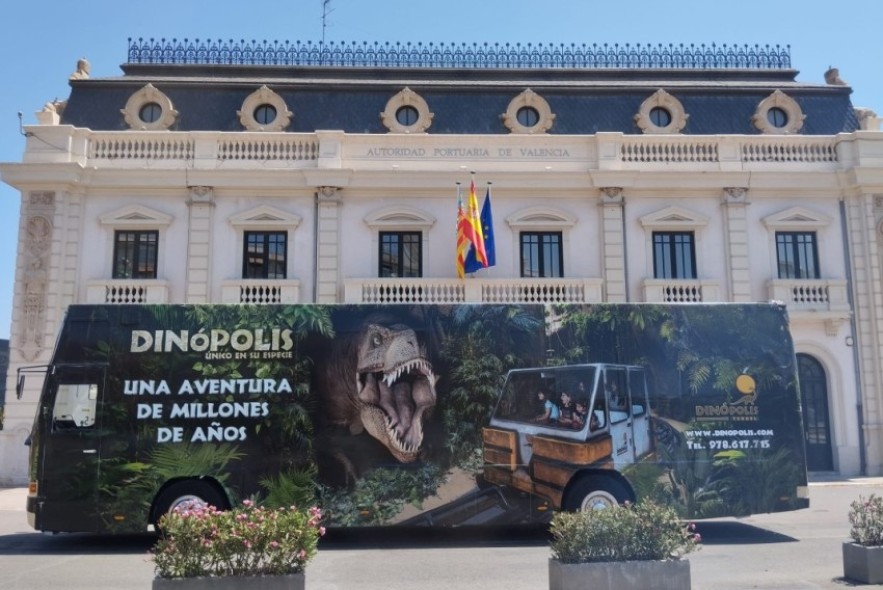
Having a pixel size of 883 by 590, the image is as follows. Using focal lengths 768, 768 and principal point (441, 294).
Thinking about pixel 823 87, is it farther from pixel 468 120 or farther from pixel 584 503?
pixel 584 503

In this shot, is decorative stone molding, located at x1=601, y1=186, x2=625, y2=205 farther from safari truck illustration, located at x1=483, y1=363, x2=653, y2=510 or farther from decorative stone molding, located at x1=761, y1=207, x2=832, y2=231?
safari truck illustration, located at x1=483, y1=363, x2=653, y2=510

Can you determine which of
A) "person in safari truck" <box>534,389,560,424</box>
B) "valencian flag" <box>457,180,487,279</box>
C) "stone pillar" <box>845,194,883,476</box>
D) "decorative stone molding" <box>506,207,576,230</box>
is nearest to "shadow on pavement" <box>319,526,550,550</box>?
"person in safari truck" <box>534,389,560,424</box>

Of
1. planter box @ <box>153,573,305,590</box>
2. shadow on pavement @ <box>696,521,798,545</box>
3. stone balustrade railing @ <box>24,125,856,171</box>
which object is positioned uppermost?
stone balustrade railing @ <box>24,125,856,171</box>

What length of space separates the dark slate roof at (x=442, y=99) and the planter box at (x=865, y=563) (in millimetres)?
17408

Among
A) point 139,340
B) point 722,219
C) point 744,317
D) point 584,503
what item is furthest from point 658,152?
point 139,340

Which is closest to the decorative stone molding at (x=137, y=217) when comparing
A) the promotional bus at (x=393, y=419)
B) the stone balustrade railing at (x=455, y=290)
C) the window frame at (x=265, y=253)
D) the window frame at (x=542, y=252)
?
the window frame at (x=265, y=253)

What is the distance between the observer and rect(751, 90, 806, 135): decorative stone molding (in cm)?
2408

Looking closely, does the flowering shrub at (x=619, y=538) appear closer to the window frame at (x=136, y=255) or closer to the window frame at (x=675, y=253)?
the window frame at (x=675, y=253)

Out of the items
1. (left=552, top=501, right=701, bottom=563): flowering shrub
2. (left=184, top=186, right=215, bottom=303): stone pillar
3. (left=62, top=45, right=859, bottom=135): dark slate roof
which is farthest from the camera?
(left=62, top=45, right=859, bottom=135): dark slate roof

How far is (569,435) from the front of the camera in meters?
11.7

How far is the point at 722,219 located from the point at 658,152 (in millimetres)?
2765

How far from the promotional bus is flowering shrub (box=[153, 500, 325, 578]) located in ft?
13.8

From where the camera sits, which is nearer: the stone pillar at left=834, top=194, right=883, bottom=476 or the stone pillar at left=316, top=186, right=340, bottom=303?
the stone pillar at left=834, top=194, right=883, bottom=476

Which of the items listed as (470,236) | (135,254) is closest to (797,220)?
(470,236)
